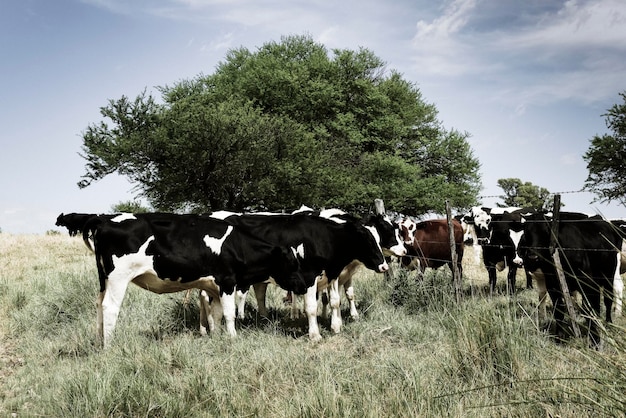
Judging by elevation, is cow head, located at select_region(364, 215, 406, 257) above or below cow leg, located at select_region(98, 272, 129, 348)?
above

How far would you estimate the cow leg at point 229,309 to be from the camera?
8.46m

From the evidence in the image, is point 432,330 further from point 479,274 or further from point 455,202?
point 455,202

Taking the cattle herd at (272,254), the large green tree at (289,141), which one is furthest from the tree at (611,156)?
the cattle herd at (272,254)

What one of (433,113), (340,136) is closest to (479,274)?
(340,136)

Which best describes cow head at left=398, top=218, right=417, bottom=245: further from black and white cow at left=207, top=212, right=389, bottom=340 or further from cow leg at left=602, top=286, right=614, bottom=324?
cow leg at left=602, top=286, right=614, bottom=324

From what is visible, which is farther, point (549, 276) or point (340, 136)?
point (340, 136)

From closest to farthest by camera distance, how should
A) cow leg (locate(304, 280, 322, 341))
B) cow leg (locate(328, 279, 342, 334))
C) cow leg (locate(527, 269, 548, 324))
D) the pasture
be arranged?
the pasture, cow leg (locate(304, 280, 322, 341)), cow leg (locate(527, 269, 548, 324)), cow leg (locate(328, 279, 342, 334))

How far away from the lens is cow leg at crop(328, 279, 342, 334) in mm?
9149

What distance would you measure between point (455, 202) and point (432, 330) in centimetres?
3009

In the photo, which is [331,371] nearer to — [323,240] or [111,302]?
[111,302]

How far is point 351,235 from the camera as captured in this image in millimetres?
9984

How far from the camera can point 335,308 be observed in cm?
942

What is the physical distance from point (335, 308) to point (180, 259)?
112 inches

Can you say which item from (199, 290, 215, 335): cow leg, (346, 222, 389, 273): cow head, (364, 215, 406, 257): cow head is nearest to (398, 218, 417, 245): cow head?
(364, 215, 406, 257): cow head
